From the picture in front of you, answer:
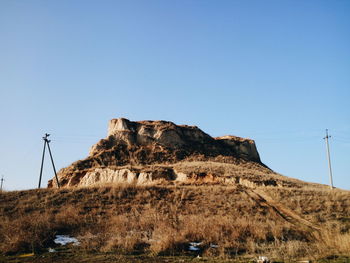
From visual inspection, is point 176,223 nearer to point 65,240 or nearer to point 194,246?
point 194,246

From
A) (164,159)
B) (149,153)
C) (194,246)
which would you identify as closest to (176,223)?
(194,246)

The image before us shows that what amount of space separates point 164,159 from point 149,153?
3.41 meters

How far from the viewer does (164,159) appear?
A: 168ft

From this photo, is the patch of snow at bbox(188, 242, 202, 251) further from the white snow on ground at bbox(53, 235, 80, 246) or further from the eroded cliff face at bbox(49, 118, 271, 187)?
the eroded cliff face at bbox(49, 118, 271, 187)

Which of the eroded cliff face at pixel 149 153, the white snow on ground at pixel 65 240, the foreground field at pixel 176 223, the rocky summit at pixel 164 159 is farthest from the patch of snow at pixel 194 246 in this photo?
the eroded cliff face at pixel 149 153

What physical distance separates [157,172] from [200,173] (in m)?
6.45

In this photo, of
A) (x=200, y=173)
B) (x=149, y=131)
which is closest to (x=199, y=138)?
(x=149, y=131)

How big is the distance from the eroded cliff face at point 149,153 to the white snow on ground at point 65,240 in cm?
2465

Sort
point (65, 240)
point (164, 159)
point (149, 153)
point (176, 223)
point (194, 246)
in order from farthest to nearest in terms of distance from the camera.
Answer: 1. point (149, 153)
2. point (164, 159)
3. point (176, 223)
4. point (65, 240)
5. point (194, 246)

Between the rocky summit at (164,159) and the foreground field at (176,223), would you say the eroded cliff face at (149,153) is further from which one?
the foreground field at (176,223)

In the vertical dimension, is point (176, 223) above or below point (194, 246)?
above

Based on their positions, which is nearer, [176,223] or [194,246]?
[194,246]

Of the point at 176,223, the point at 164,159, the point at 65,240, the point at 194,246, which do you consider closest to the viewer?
the point at 194,246

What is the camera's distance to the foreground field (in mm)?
9337
